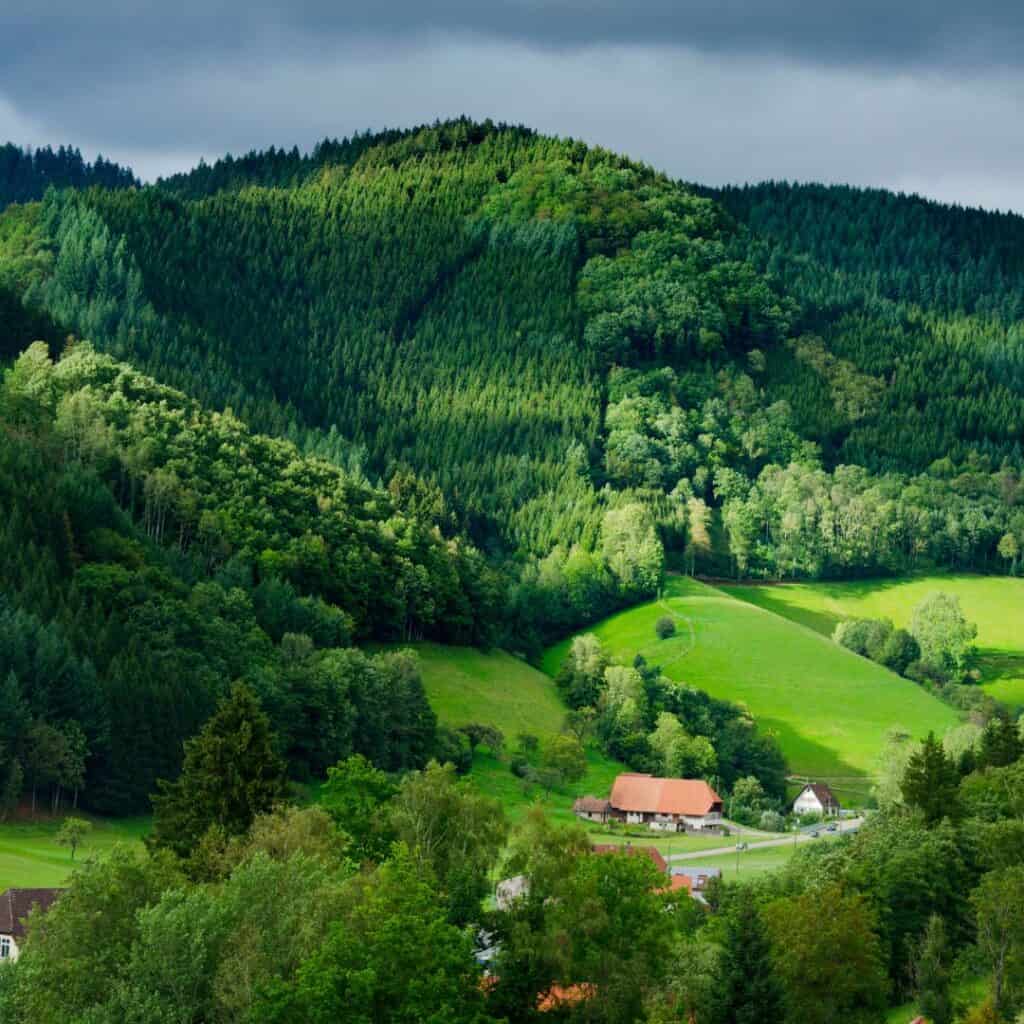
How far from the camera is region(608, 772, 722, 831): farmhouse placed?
153425 mm

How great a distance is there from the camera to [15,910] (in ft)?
258

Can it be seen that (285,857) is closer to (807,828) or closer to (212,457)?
(807,828)

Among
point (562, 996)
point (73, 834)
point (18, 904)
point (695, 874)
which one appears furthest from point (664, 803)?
point (562, 996)

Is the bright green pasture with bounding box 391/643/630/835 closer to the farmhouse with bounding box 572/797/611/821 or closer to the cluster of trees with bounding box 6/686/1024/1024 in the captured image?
the farmhouse with bounding box 572/797/611/821

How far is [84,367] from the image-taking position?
18988cm

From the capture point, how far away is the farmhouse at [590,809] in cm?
14938

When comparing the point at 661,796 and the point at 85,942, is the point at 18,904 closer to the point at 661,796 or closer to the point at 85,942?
the point at 85,942

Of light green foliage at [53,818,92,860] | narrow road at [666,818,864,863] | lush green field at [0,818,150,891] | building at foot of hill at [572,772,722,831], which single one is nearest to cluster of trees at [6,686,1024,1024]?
lush green field at [0,818,150,891]

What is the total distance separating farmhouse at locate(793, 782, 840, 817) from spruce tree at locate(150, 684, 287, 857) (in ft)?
282

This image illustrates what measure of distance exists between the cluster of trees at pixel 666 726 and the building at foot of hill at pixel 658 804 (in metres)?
7.07

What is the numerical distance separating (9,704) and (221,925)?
2141 inches

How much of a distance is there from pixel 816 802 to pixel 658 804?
17.0 metres

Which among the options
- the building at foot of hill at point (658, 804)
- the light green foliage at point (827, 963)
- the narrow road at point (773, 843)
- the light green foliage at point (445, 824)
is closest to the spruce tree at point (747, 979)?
the light green foliage at point (827, 963)

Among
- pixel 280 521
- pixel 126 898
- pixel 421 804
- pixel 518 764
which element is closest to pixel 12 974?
pixel 126 898
